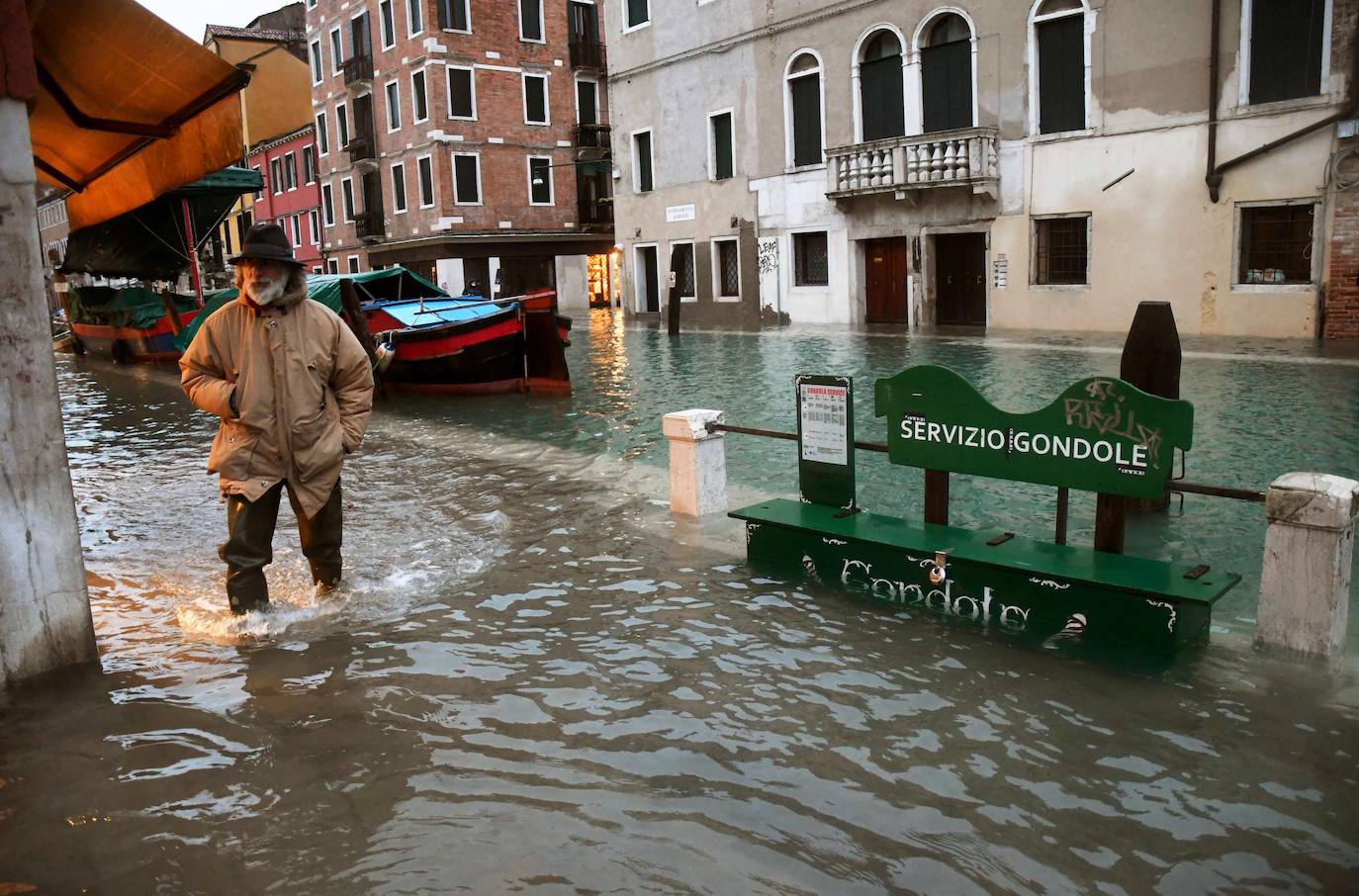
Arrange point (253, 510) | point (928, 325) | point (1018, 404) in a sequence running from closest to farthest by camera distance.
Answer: point (253, 510) → point (1018, 404) → point (928, 325)

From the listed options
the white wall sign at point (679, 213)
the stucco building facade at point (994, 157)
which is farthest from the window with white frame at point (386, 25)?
the white wall sign at point (679, 213)

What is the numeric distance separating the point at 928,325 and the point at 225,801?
19.7 meters

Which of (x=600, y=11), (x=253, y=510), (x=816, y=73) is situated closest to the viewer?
(x=253, y=510)

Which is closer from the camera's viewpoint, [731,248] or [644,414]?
[644,414]

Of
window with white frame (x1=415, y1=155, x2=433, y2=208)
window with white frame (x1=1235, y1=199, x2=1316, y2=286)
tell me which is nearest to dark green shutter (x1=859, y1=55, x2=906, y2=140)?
window with white frame (x1=1235, y1=199, x2=1316, y2=286)

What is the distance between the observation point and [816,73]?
914 inches

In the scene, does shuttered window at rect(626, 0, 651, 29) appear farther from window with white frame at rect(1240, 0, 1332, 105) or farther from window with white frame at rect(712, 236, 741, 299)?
window with white frame at rect(1240, 0, 1332, 105)

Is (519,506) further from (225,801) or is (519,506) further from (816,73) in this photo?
(816,73)

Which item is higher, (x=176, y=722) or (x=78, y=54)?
(x=78, y=54)

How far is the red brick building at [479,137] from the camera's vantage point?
3628 centimetres

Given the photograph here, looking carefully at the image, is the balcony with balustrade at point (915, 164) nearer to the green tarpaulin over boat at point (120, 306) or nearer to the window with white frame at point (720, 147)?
the window with white frame at point (720, 147)

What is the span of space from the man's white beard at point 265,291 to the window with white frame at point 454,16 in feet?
112

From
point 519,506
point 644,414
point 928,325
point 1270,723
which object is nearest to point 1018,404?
point 644,414

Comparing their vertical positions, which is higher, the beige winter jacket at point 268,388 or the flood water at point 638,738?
the beige winter jacket at point 268,388
